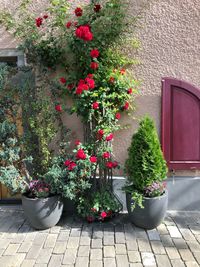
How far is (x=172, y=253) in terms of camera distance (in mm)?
2805

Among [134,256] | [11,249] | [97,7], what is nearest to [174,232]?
[134,256]

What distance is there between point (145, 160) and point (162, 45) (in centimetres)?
168

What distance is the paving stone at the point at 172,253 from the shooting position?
2736 millimetres

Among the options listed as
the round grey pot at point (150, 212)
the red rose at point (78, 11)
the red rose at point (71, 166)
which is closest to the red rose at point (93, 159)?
the red rose at point (71, 166)

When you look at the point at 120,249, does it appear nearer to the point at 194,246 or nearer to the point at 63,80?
the point at 194,246

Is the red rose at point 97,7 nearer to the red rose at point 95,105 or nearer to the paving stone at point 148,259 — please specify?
the red rose at point 95,105

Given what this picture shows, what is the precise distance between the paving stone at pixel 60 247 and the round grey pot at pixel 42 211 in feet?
1.15

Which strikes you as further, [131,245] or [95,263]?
[131,245]

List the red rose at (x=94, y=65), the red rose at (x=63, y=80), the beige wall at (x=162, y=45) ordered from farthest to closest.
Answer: the beige wall at (x=162, y=45) → the red rose at (x=63, y=80) → the red rose at (x=94, y=65)

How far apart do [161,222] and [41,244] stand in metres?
1.53

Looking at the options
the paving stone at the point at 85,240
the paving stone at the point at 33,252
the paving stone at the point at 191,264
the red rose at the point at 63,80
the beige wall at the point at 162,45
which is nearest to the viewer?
the paving stone at the point at 191,264

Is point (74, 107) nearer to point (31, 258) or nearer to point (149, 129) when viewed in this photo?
point (149, 129)

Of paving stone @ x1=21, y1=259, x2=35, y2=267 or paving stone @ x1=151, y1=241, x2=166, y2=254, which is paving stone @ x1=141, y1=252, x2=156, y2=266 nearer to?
paving stone @ x1=151, y1=241, x2=166, y2=254

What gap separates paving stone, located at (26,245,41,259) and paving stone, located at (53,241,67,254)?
0.61ft
